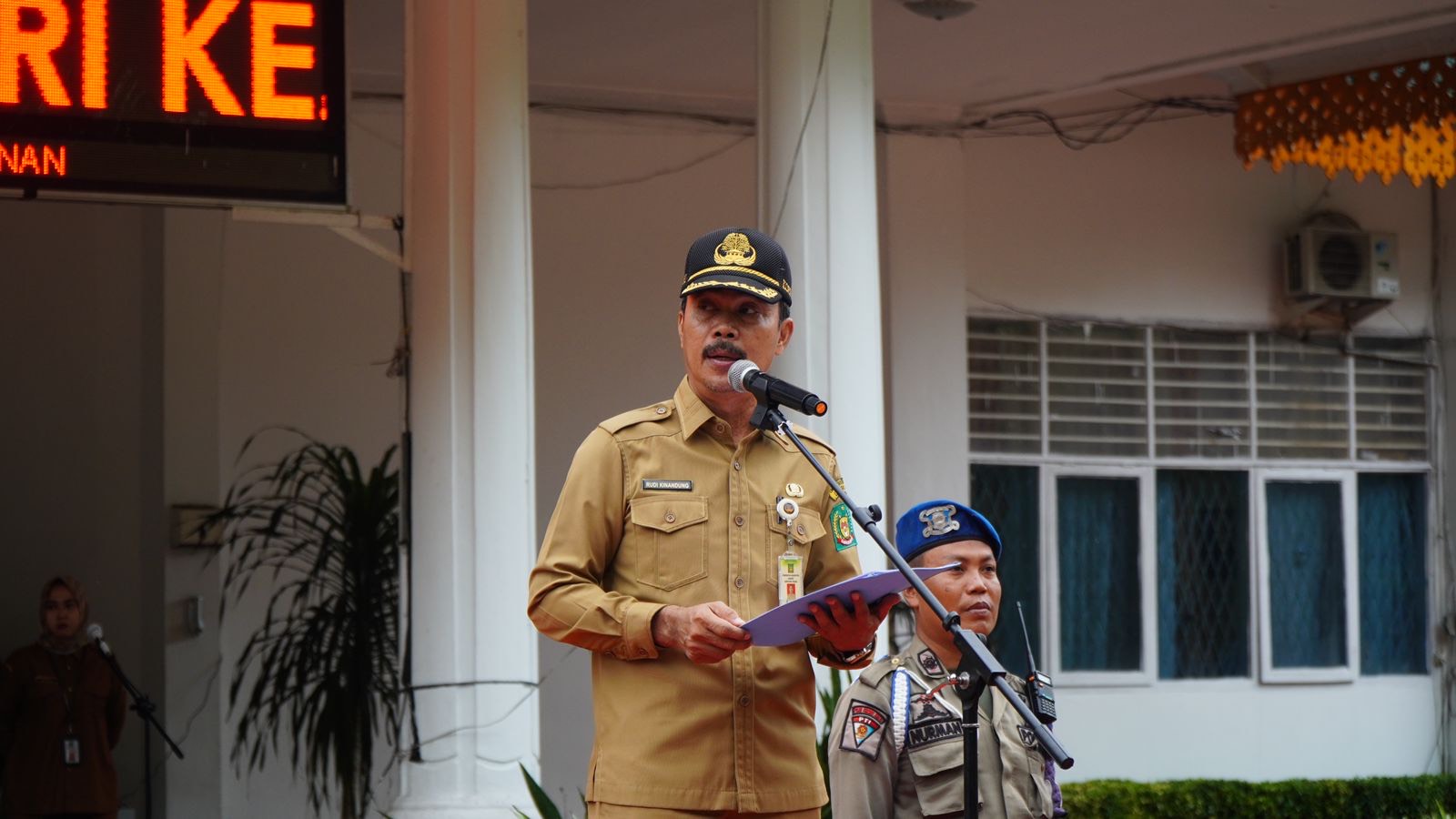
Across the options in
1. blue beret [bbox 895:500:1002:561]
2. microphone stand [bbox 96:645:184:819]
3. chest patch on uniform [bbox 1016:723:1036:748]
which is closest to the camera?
chest patch on uniform [bbox 1016:723:1036:748]

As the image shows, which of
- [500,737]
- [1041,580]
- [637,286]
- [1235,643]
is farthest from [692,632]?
[1235,643]

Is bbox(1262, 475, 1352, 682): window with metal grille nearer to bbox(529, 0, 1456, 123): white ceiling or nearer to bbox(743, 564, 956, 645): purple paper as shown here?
bbox(529, 0, 1456, 123): white ceiling

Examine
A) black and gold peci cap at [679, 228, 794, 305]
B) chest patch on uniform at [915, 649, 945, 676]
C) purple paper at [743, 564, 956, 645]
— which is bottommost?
chest patch on uniform at [915, 649, 945, 676]

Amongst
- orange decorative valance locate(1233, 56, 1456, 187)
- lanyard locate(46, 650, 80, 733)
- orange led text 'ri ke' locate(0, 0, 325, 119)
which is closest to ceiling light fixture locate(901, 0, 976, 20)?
orange decorative valance locate(1233, 56, 1456, 187)

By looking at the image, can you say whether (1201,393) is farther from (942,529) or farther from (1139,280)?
(942,529)

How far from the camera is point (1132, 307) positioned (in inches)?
364

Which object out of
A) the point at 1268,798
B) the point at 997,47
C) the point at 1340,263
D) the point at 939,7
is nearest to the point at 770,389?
the point at 939,7

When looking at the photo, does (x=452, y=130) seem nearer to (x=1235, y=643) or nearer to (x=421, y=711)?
(x=421, y=711)

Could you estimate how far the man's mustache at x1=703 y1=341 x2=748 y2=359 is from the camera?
9.45ft

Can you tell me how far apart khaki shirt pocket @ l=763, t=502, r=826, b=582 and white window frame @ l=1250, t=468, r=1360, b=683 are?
23.0 ft

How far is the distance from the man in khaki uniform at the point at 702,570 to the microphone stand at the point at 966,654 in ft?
0.27

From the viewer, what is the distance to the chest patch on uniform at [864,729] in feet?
11.2

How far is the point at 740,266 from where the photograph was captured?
2883mm

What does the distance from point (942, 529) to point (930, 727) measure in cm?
47
